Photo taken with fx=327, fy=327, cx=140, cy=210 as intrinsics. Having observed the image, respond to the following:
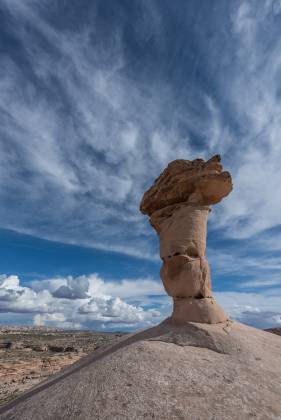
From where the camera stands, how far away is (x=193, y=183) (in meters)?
13.7

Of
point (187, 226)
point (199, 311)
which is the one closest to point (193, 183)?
point (187, 226)

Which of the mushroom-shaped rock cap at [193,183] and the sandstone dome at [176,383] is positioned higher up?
the mushroom-shaped rock cap at [193,183]

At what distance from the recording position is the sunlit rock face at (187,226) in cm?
1189

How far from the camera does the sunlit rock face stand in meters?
11.9

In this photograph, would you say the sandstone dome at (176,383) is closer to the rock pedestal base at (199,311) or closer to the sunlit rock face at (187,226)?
the rock pedestal base at (199,311)

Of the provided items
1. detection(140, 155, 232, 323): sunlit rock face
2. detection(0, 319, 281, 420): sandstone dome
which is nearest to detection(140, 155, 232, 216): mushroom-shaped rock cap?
detection(140, 155, 232, 323): sunlit rock face

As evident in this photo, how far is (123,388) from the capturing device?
26.0ft

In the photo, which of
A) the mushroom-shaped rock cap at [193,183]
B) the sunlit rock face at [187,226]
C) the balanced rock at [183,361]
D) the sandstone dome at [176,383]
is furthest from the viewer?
the mushroom-shaped rock cap at [193,183]

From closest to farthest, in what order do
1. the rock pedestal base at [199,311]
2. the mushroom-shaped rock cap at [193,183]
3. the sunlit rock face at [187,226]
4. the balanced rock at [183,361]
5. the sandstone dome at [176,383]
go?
the sandstone dome at [176,383] < the balanced rock at [183,361] < the rock pedestal base at [199,311] < the sunlit rock face at [187,226] < the mushroom-shaped rock cap at [193,183]

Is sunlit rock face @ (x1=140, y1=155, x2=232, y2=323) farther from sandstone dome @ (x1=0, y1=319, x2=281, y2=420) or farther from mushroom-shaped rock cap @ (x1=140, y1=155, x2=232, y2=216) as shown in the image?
sandstone dome @ (x1=0, y1=319, x2=281, y2=420)

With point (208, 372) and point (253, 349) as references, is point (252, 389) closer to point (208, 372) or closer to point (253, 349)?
point (208, 372)

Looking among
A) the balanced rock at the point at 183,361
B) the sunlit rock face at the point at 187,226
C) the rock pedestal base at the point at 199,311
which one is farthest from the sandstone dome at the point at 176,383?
the sunlit rock face at the point at 187,226

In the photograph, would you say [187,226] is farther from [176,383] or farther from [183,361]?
[176,383]

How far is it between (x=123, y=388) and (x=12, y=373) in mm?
27089
